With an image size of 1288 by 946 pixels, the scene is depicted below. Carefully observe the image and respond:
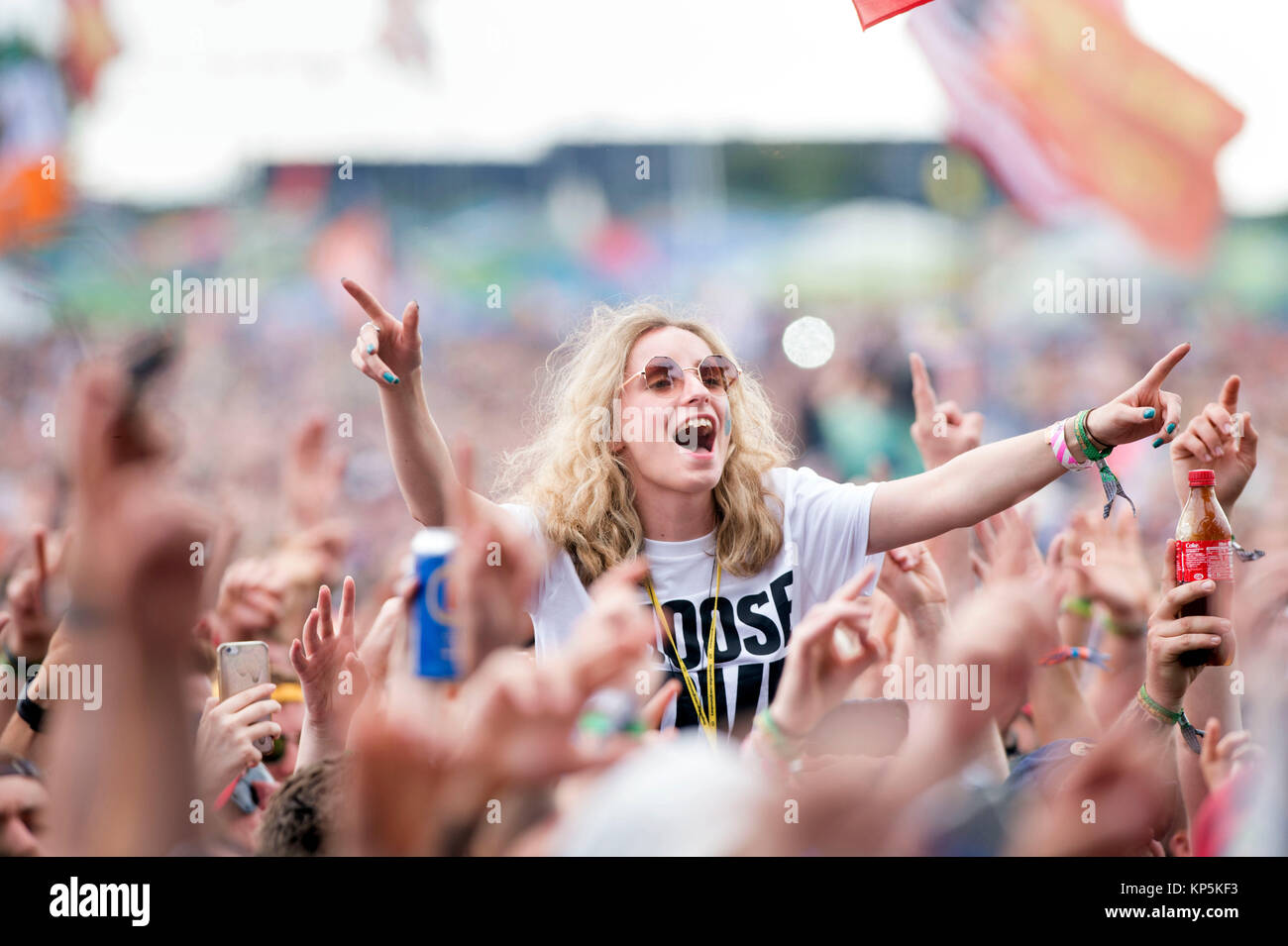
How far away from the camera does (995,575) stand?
2730 millimetres

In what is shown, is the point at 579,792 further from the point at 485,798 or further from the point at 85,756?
the point at 85,756

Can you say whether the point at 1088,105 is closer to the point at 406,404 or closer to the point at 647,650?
the point at 406,404

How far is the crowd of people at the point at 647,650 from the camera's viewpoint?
1205 mm

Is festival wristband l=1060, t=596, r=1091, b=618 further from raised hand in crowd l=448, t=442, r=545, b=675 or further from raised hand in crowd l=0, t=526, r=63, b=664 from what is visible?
raised hand in crowd l=0, t=526, r=63, b=664

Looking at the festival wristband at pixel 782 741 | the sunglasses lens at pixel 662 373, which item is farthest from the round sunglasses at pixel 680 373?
the festival wristband at pixel 782 741

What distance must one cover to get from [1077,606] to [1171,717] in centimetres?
95

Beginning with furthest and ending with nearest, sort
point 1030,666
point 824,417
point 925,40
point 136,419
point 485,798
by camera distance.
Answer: point 824,417 < point 925,40 < point 136,419 < point 1030,666 < point 485,798

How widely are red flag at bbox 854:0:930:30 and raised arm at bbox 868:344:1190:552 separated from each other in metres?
1.04

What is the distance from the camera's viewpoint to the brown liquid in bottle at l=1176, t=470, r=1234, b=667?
81.0 inches

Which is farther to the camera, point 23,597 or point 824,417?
point 824,417

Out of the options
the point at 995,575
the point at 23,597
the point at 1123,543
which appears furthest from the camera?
the point at 1123,543

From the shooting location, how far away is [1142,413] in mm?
2068
